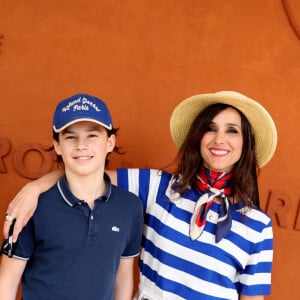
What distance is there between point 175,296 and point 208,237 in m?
0.26

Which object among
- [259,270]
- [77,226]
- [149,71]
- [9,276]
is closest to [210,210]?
[259,270]

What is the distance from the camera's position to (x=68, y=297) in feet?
4.91

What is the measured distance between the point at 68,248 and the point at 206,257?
0.53 meters

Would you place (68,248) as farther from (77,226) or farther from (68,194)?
(68,194)

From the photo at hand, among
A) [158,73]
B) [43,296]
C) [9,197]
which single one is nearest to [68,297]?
[43,296]

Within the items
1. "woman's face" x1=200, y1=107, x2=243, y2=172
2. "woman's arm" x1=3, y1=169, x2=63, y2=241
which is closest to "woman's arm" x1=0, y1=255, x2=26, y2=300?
"woman's arm" x1=3, y1=169, x2=63, y2=241

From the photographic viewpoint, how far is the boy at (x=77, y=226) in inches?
58.9

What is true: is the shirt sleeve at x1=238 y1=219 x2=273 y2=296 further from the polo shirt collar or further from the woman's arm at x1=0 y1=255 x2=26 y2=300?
the woman's arm at x1=0 y1=255 x2=26 y2=300

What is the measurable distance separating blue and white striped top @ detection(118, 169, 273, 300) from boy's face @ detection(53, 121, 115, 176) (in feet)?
1.24

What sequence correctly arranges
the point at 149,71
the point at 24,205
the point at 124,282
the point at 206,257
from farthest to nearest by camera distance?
the point at 149,71
the point at 124,282
the point at 206,257
the point at 24,205

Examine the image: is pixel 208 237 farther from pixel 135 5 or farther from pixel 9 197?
pixel 135 5

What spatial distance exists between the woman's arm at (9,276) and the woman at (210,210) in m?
0.23

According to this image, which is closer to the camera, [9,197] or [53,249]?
[53,249]

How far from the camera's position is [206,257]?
5.48 ft
